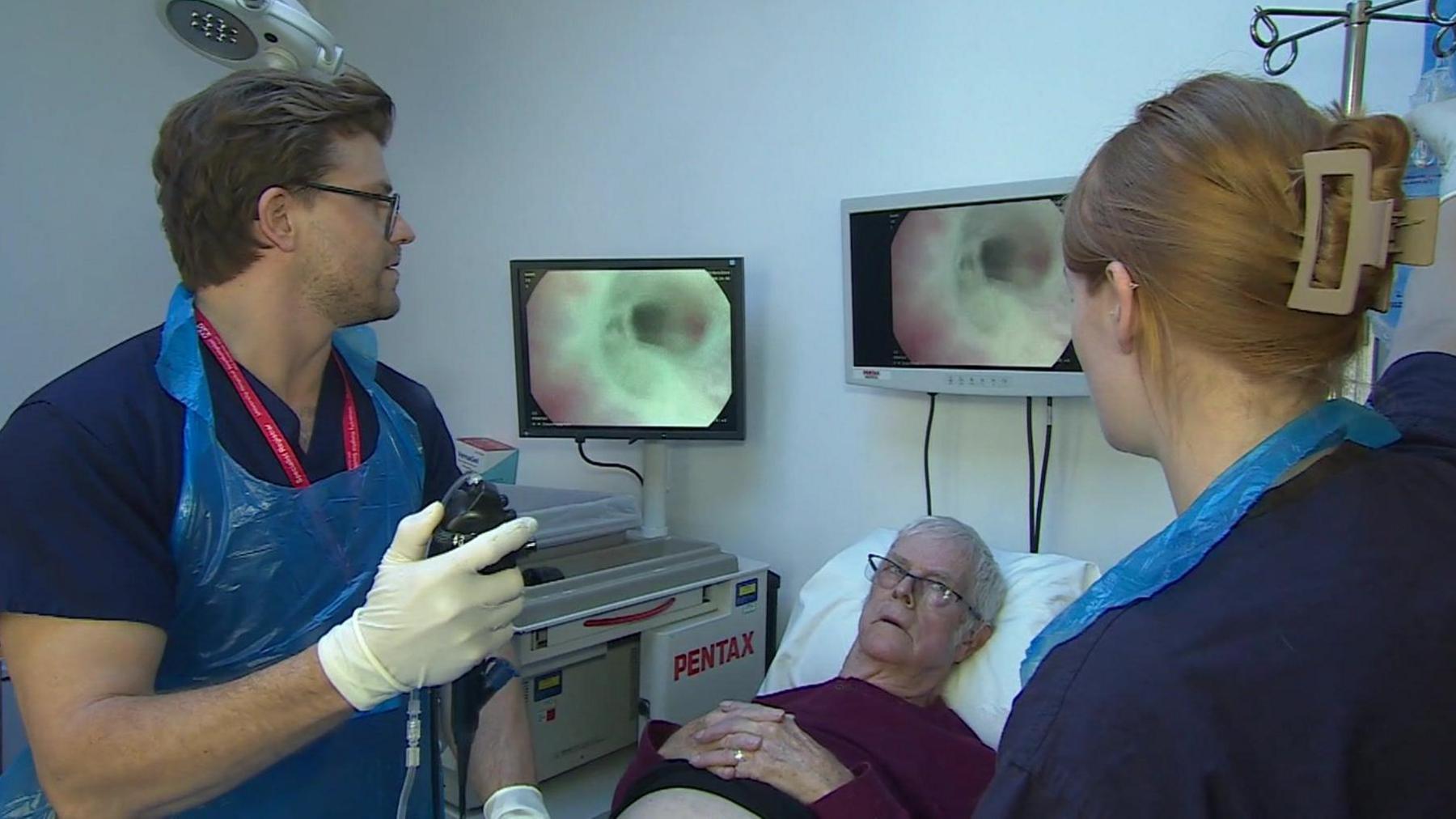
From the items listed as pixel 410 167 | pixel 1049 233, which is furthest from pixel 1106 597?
pixel 410 167

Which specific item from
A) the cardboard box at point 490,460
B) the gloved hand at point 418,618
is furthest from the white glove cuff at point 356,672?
the cardboard box at point 490,460

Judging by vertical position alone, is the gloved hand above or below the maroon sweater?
above

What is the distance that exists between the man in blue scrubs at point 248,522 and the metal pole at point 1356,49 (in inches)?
46.0

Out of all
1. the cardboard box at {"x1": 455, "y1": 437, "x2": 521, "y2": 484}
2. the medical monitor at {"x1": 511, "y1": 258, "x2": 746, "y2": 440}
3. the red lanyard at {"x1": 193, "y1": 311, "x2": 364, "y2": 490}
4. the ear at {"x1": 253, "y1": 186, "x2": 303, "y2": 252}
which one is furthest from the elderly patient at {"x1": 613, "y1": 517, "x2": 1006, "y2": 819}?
the ear at {"x1": 253, "y1": 186, "x2": 303, "y2": 252}

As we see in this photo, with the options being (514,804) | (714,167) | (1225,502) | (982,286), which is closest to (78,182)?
(714,167)

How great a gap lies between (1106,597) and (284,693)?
2.31ft

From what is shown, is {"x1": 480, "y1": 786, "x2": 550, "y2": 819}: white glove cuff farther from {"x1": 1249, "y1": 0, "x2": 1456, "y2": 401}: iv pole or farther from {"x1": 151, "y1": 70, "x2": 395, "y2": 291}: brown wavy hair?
{"x1": 1249, "y1": 0, "x2": 1456, "y2": 401}: iv pole

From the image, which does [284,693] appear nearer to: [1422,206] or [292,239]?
[292,239]

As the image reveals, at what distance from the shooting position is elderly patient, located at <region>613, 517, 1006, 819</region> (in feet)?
4.35

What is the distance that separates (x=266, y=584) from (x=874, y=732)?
0.91m

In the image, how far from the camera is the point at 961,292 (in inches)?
68.2

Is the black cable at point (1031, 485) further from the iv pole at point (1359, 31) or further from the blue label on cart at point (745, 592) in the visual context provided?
the iv pole at point (1359, 31)

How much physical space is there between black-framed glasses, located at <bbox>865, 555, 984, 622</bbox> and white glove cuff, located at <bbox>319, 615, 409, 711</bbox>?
1.00 meters

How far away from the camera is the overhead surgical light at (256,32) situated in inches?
52.4
